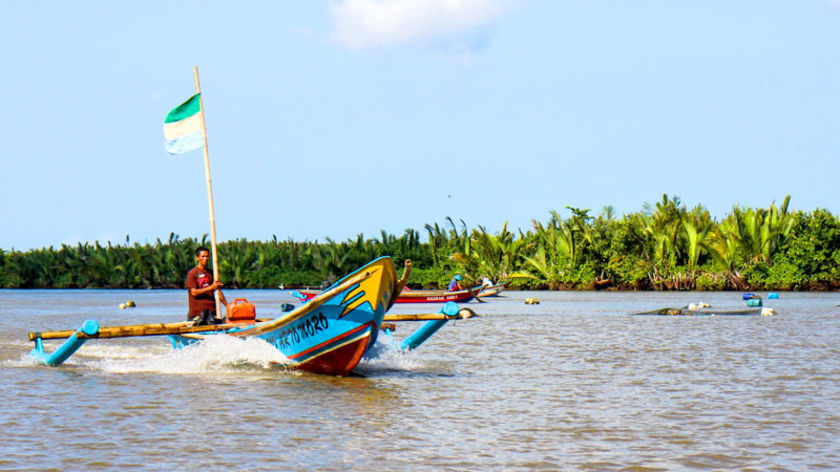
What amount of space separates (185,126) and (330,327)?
5.50 meters

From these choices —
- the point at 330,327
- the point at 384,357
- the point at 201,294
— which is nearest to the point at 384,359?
the point at 384,357

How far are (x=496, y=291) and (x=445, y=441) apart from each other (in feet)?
126

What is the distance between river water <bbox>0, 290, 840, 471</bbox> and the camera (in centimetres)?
783

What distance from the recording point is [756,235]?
168 feet

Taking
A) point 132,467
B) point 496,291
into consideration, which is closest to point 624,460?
point 132,467

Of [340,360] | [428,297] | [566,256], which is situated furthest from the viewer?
[566,256]

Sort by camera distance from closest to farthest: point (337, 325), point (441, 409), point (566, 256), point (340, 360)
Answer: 1. point (441, 409)
2. point (337, 325)
3. point (340, 360)
4. point (566, 256)

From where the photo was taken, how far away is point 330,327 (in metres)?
13.0

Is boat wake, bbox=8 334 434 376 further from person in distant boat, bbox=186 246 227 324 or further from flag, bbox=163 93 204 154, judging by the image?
flag, bbox=163 93 204 154

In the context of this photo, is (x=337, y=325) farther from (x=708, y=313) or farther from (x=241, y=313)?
(x=708, y=313)

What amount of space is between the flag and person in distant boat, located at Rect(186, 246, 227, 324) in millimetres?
2478

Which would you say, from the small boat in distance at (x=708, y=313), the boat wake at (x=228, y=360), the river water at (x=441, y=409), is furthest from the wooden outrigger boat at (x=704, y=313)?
the boat wake at (x=228, y=360)

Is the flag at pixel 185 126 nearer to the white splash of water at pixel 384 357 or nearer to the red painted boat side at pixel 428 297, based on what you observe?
the white splash of water at pixel 384 357

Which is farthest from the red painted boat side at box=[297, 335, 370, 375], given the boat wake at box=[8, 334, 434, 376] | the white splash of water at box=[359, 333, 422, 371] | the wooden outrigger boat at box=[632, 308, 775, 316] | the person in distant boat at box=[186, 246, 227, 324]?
the wooden outrigger boat at box=[632, 308, 775, 316]
